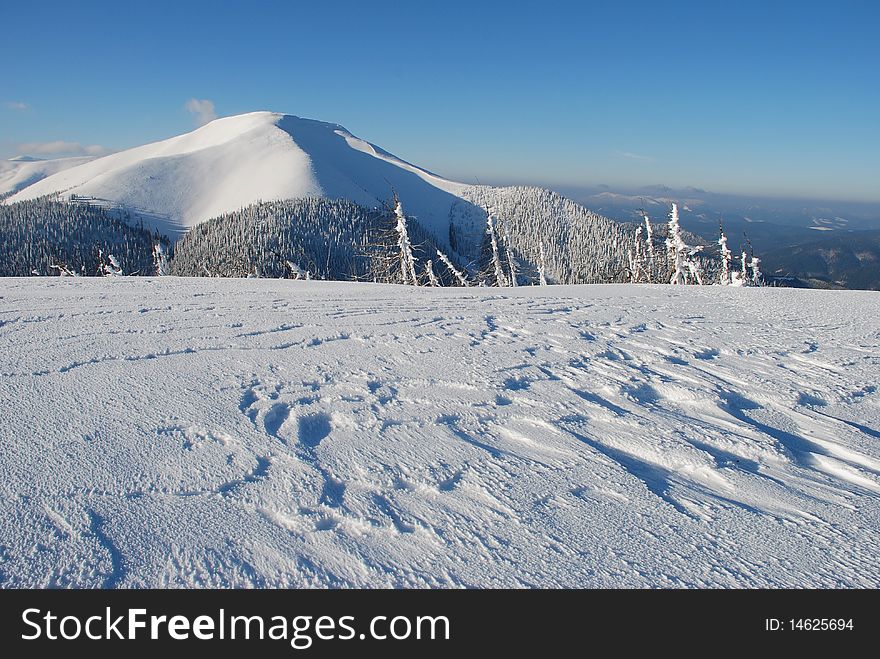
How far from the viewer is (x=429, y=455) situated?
354cm

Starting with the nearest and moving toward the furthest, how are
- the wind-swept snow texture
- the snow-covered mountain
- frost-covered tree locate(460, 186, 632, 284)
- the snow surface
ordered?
the wind-swept snow texture < the snow-covered mountain < frost-covered tree locate(460, 186, 632, 284) < the snow surface

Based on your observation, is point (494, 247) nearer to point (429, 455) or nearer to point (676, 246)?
point (676, 246)

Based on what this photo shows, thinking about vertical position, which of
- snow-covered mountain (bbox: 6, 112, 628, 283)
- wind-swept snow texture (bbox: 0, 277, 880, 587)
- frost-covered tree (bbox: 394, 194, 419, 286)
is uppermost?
snow-covered mountain (bbox: 6, 112, 628, 283)

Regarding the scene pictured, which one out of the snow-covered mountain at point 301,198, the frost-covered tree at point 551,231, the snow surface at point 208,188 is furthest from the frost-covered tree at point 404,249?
the snow surface at point 208,188

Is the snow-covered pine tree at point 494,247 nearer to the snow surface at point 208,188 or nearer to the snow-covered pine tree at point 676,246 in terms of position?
the snow-covered pine tree at point 676,246

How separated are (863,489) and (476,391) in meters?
3.01

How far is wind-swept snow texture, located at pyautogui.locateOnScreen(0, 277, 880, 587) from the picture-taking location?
2451 mm

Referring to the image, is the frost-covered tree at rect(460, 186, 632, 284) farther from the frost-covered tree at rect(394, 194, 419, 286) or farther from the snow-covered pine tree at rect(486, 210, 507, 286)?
the frost-covered tree at rect(394, 194, 419, 286)

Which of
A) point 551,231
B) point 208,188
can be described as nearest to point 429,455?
point 551,231

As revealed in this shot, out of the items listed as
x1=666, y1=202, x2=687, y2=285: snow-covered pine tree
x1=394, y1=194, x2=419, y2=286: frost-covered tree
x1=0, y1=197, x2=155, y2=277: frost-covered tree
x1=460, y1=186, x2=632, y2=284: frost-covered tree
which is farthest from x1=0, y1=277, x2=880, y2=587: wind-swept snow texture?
x1=460, y1=186, x2=632, y2=284: frost-covered tree

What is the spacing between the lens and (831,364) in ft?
19.4
